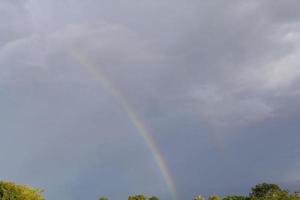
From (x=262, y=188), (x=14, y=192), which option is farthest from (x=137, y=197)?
(x=262, y=188)

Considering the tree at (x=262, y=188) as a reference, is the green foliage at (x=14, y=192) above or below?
below

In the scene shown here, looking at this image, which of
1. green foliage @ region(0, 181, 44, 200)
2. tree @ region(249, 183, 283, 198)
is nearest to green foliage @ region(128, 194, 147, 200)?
green foliage @ region(0, 181, 44, 200)

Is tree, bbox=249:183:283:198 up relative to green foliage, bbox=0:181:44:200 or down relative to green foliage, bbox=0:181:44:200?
up

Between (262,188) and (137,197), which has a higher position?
(262,188)

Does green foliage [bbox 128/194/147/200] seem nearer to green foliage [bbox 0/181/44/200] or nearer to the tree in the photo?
green foliage [bbox 0/181/44/200]

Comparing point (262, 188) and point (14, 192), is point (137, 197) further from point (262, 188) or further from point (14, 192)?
point (262, 188)

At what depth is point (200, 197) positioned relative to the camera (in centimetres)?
8356

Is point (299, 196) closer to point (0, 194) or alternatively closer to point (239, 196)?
point (239, 196)

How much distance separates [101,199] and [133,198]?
21.9 feet

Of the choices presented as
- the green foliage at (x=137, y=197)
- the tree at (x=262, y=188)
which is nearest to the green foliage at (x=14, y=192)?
the green foliage at (x=137, y=197)

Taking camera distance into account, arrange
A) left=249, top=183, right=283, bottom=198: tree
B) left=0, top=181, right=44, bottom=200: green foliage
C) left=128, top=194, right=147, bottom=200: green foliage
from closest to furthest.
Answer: left=0, top=181, right=44, bottom=200: green foliage → left=128, top=194, right=147, bottom=200: green foliage → left=249, top=183, right=283, bottom=198: tree

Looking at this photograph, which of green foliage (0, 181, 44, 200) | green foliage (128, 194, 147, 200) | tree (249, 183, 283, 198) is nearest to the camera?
green foliage (0, 181, 44, 200)

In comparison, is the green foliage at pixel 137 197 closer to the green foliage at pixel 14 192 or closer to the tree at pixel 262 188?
the green foliage at pixel 14 192

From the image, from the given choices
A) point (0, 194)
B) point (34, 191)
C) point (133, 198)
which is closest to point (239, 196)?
point (133, 198)
